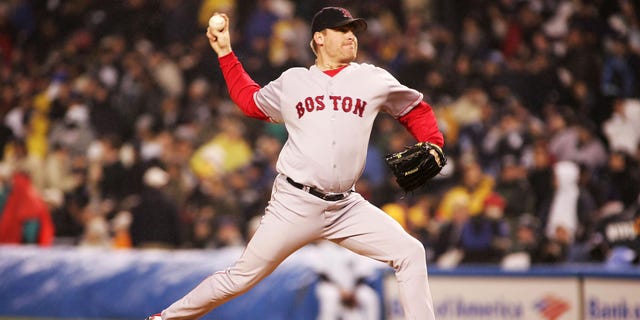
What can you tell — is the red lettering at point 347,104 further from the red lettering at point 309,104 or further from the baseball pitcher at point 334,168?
the red lettering at point 309,104

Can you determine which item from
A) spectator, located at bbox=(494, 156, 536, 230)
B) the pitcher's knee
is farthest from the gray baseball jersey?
spectator, located at bbox=(494, 156, 536, 230)

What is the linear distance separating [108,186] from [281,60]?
3.37 meters

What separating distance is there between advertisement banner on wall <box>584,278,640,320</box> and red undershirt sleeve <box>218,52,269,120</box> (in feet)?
13.0

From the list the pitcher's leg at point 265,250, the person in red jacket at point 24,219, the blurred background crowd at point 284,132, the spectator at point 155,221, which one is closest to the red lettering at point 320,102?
the pitcher's leg at point 265,250

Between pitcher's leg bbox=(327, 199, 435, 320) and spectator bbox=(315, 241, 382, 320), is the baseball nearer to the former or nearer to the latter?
pitcher's leg bbox=(327, 199, 435, 320)

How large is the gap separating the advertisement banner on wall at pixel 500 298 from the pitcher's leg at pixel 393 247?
339 cm

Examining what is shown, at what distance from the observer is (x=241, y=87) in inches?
229

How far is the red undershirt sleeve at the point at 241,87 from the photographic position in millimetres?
5754

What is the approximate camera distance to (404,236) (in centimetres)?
547

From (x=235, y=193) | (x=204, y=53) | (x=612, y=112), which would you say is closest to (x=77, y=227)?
(x=235, y=193)

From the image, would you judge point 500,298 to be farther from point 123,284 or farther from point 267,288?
point 123,284

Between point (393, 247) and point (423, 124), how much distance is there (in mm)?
706

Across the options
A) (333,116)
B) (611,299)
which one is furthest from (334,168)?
(611,299)

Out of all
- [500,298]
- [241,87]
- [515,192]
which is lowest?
[500,298]
